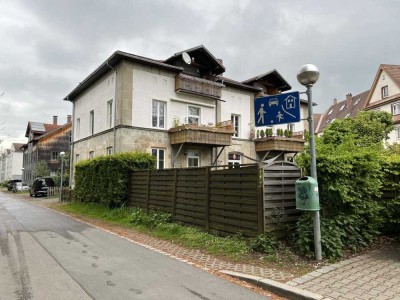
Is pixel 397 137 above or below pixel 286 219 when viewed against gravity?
above

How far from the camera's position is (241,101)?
25.1 m

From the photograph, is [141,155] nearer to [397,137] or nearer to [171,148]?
[171,148]

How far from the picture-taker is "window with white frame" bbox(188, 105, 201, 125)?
22.0 m

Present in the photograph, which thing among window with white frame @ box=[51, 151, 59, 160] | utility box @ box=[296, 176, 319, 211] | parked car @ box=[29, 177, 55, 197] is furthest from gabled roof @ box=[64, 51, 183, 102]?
window with white frame @ box=[51, 151, 59, 160]

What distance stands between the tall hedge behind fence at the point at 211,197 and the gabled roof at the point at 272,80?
16.0 metres

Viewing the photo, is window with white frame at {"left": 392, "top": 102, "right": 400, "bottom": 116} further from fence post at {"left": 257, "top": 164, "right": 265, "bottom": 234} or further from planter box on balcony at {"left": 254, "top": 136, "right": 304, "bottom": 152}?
fence post at {"left": 257, "top": 164, "right": 265, "bottom": 234}

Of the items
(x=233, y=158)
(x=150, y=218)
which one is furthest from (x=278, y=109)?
(x=233, y=158)

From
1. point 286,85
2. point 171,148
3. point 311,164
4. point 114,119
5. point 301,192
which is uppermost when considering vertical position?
point 286,85

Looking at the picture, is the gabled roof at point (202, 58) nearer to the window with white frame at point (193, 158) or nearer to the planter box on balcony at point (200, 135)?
the planter box on balcony at point (200, 135)

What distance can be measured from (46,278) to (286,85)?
82.7ft

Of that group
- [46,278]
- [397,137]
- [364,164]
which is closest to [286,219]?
[364,164]

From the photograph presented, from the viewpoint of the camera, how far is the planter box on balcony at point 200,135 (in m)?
19.2

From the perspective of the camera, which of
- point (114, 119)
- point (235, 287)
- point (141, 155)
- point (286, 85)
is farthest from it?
point (286, 85)

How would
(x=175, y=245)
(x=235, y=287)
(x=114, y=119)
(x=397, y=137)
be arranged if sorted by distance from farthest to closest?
(x=397, y=137) → (x=114, y=119) → (x=175, y=245) → (x=235, y=287)
